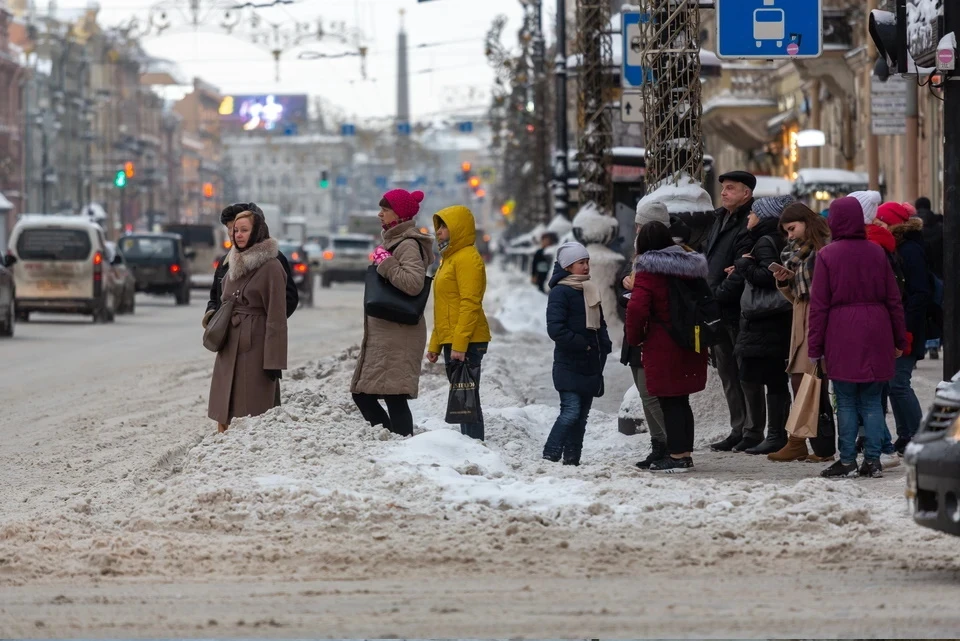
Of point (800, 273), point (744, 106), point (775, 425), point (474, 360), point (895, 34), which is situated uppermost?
point (744, 106)

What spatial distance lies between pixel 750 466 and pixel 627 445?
1554mm

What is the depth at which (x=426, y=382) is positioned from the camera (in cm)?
1670

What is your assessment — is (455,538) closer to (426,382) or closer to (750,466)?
(750,466)

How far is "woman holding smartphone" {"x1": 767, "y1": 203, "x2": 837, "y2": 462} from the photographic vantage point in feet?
37.6

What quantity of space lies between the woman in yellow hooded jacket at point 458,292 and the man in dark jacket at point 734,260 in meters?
1.64

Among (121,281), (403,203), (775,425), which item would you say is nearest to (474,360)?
(403,203)

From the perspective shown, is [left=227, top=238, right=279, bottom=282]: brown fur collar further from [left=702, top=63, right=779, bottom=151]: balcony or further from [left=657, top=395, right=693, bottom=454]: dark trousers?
[left=702, top=63, right=779, bottom=151]: balcony

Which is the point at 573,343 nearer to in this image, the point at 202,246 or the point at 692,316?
the point at 692,316

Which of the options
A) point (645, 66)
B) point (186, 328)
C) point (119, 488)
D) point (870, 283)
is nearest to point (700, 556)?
point (870, 283)

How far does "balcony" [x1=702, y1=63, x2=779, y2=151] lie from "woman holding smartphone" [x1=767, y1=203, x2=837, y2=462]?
39767 millimetres

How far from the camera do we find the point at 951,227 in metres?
11.4

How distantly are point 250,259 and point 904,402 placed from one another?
4102 mm

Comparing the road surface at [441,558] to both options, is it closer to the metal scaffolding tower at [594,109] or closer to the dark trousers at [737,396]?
the dark trousers at [737,396]

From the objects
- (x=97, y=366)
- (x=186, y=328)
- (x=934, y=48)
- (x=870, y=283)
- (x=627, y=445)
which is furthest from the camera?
(x=186, y=328)
